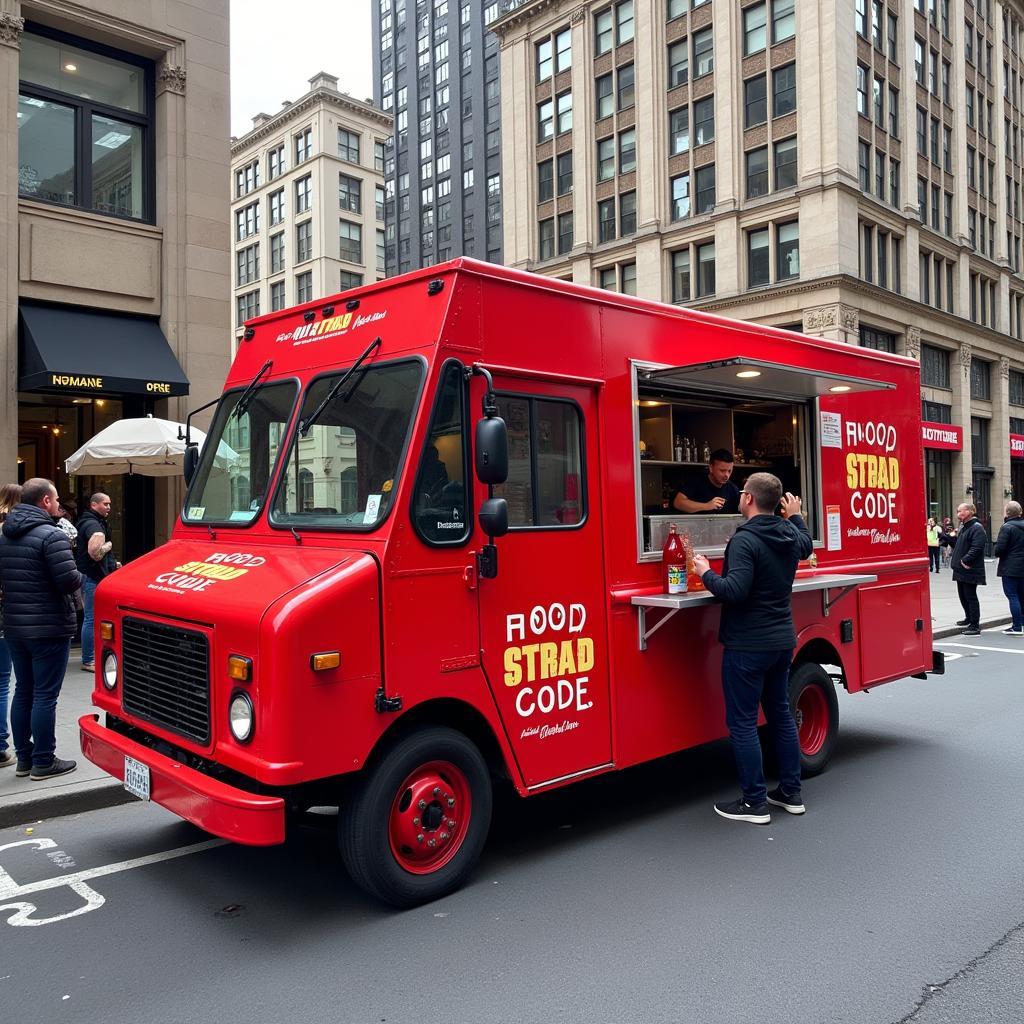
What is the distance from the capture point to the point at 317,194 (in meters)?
56.4

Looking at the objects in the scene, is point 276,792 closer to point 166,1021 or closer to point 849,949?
point 166,1021

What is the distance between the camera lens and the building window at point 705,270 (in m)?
36.4

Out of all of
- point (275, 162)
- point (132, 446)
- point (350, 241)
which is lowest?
point (132, 446)

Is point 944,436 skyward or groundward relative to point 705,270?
groundward

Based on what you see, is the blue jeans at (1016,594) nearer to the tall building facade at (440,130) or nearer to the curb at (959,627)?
the curb at (959,627)

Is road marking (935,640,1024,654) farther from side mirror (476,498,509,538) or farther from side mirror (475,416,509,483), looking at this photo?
side mirror (475,416,509,483)

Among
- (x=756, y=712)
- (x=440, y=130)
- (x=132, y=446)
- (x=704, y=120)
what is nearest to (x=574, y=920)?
(x=756, y=712)

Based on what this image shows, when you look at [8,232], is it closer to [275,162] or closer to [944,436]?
[944,436]

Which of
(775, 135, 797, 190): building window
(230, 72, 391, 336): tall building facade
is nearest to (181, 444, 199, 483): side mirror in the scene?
(775, 135, 797, 190): building window

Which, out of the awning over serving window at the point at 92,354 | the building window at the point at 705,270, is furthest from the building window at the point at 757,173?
the awning over serving window at the point at 92,354

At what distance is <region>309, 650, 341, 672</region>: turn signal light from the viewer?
382 cm

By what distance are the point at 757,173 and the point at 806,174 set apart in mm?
2361

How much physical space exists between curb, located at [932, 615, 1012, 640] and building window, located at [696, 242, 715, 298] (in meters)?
23.0

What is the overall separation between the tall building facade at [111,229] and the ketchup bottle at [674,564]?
8859 millimetres
